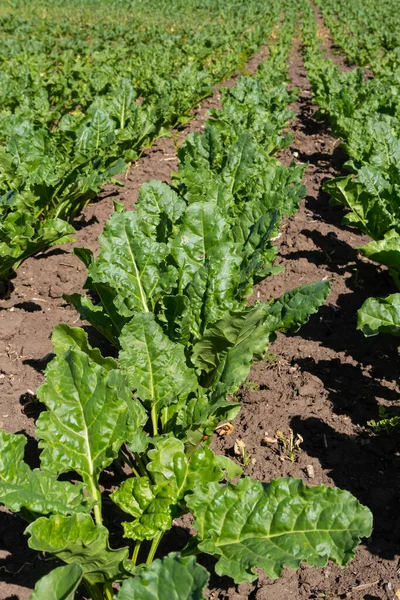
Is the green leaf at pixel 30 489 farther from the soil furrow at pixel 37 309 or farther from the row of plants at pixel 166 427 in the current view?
the soil furrow at pixel 37 309

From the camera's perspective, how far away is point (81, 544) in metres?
2.04

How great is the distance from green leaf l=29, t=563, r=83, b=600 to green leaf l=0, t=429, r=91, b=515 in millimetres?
422

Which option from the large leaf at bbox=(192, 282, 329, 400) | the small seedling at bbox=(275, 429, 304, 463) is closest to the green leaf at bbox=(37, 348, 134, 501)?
the large leaf at bbox=(192, 282, 329, 400)

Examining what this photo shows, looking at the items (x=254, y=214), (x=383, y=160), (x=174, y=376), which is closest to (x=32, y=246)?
(x=254, y=214)

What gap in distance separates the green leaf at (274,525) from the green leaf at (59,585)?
0.50 meters

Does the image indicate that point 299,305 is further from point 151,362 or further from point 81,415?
point 81,415

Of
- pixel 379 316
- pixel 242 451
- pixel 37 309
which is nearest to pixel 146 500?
pixel 242 451

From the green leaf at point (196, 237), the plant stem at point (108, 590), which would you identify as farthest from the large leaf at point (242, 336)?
the plant stem at point (108, 590)

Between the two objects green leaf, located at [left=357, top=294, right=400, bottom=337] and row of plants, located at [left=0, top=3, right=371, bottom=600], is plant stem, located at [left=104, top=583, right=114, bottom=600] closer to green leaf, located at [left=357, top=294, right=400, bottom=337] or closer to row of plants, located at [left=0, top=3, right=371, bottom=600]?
row of plants, located at [left=0, top=3, right=371, bottom=600]

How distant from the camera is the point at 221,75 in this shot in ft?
40.3

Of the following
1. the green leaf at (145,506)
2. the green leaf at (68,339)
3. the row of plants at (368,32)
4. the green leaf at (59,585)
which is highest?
the row of plants at (368,32)

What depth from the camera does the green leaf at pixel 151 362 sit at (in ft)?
9.56

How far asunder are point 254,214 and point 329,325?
1.05m

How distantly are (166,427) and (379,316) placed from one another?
1.31 metres
